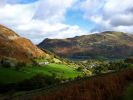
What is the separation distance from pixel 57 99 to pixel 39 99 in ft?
1.61

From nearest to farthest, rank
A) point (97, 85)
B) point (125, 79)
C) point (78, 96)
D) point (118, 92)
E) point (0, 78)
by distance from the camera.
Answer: point (78, 96)
point (118, 92)
point (97, 85)
point (125, 79)
point (0, 78)

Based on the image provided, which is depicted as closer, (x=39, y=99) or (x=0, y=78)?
(x=39, y=99)

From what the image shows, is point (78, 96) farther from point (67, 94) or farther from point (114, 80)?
point (114, 80)

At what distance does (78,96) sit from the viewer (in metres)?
7.64

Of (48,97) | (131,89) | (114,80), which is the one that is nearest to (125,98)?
(131,89)

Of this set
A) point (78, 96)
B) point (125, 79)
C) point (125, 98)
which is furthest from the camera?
point (125, 79)

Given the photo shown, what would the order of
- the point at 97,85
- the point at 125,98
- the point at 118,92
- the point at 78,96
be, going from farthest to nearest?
the point at 97,85, the point at 118,92, the point at 78,96, the point at 125,98

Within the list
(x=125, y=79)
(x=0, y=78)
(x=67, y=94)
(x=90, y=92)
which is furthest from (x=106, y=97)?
(x=0, y=78)

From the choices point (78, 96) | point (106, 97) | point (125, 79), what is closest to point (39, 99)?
point (78, 96)

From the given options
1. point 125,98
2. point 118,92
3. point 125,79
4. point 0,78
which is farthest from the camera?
point 0,78

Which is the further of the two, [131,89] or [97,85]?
[97,85]

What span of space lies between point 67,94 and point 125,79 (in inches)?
110

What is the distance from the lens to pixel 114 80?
31.7 feet

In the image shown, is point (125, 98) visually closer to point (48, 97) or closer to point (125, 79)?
point (48, 97)
